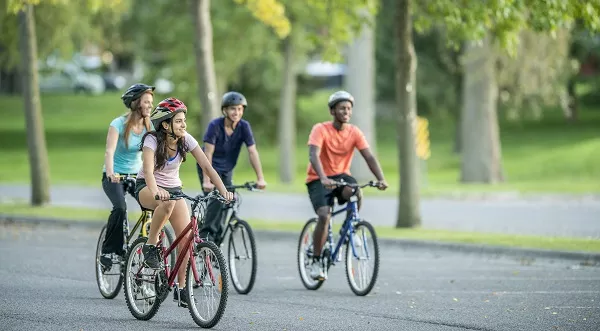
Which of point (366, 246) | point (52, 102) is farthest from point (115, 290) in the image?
point (52, 102)

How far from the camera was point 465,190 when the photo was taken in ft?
100

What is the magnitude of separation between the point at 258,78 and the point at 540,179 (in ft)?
40.2

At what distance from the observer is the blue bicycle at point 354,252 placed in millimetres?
11932

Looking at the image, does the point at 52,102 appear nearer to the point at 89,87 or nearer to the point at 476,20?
the point at 89,87

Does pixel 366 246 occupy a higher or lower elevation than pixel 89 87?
lower

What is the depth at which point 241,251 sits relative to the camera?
482 inches

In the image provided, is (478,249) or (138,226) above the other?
(138,226)

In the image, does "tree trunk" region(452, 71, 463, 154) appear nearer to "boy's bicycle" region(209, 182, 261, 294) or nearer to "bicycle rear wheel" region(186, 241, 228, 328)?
"boy's bicycle" region(209, 182, 261, 294)

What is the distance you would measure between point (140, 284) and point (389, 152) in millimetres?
46639

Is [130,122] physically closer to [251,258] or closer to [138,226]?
[138,226]

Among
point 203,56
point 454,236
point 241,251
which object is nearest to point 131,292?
point 241,251

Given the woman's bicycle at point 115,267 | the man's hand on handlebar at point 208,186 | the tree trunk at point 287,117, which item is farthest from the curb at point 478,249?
the tree trunk at point 287,117

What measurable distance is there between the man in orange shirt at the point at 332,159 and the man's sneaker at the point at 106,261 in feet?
6.59

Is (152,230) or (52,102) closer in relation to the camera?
(152,230)
